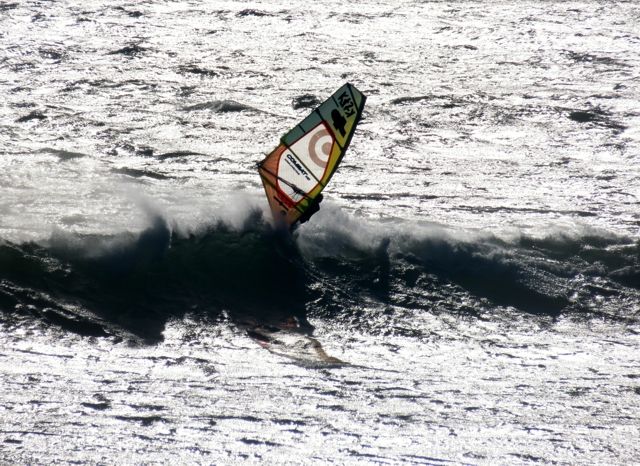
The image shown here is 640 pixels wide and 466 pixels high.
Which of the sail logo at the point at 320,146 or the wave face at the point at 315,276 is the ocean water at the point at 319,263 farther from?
the sail logo at the point at 320,146

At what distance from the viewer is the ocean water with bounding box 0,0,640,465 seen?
4.92 metres

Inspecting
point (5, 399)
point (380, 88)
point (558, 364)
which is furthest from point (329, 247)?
point (380, 88)

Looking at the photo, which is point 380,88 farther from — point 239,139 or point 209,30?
point 209,30

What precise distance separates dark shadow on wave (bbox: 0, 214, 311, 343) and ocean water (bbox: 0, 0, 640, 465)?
27 millimetres

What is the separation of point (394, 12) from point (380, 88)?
17.8 feet

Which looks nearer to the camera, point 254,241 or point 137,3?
point 254,241

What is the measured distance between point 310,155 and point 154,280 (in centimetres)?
215

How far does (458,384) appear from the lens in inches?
220

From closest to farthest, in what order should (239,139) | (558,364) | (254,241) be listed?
1. (558,364)
2. (254,241)
3. (239,139)

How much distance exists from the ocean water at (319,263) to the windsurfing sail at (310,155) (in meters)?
0.43

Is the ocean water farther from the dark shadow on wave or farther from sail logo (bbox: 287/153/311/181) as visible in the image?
sail logo (bbox: 287/153/311/181)

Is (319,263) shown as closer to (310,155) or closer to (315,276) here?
(315,276)

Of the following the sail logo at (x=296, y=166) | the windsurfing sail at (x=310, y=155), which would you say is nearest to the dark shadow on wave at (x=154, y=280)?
the windsurfing sail at (x=310, y=155)

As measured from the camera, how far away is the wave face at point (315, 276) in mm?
6598
